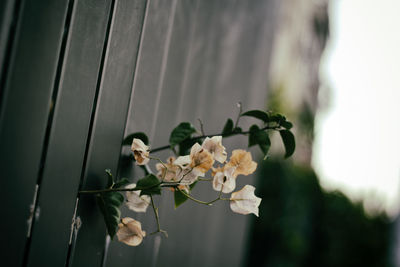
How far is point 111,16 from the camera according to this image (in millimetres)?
722

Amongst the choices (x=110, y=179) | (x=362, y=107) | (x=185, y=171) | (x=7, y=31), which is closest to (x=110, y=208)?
(x=110, y=179)

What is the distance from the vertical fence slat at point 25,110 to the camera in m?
0.53

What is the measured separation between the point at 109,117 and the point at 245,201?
1.02ft

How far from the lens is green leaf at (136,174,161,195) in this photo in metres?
0.66

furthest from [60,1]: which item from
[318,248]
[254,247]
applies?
[318,248]

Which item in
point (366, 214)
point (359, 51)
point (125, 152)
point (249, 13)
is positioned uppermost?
point (359, 51)

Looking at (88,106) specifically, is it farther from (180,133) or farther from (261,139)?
(261,139)

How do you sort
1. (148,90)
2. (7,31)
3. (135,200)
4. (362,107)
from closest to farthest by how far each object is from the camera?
(7,31), (135,200), (148,90), (362,107)

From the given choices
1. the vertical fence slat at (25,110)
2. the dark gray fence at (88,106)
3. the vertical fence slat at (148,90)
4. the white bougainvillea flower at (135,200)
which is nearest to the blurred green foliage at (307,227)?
the dark gray fence at (88,106)

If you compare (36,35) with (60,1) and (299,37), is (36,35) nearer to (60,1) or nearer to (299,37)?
(60,1)

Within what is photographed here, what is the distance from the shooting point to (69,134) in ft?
2.14

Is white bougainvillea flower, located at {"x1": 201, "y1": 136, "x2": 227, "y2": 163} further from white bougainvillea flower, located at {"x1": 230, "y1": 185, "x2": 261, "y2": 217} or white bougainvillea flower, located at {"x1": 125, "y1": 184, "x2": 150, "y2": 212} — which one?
white bougainvillea flower, located at {"x1": 125, "y1": 184, "x2": 150, "y2": 212}

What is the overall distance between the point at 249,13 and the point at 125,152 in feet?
3.16

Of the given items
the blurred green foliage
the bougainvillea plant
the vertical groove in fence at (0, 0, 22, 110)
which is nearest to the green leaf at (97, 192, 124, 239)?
the bougainvillea plant
